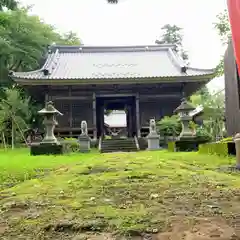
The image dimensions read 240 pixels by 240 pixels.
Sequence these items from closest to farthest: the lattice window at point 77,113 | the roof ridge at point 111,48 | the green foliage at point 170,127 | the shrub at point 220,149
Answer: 1. the shrub at point 220,149
2. the green foliage at point 170,127
3. the lattice window at point 77,113
4. the roof ridge at point 111,48

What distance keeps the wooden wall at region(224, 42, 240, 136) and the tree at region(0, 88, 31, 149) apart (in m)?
11.2

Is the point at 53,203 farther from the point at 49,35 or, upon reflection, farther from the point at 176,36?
the point at 176,36

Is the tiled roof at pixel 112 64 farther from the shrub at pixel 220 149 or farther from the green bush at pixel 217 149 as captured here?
the shrub at pixel 220 149

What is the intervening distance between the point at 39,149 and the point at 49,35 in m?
15.6

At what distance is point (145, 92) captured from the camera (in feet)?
65.4

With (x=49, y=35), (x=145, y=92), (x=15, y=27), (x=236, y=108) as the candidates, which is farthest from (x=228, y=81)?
(x=49, y=35)

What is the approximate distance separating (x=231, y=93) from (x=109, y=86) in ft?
33.7

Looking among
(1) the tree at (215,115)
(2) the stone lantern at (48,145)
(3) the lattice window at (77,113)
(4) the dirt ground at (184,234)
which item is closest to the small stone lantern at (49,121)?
(2) the stone lantern at (48,145)

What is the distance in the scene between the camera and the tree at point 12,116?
18197 mm

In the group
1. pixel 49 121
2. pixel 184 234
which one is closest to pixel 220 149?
pixel 184 234

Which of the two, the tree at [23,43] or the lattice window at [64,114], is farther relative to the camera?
the tree at [23,43]

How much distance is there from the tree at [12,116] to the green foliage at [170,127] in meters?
7.11

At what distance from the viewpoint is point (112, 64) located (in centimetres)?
2205

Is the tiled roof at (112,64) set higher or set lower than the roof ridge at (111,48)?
lower
